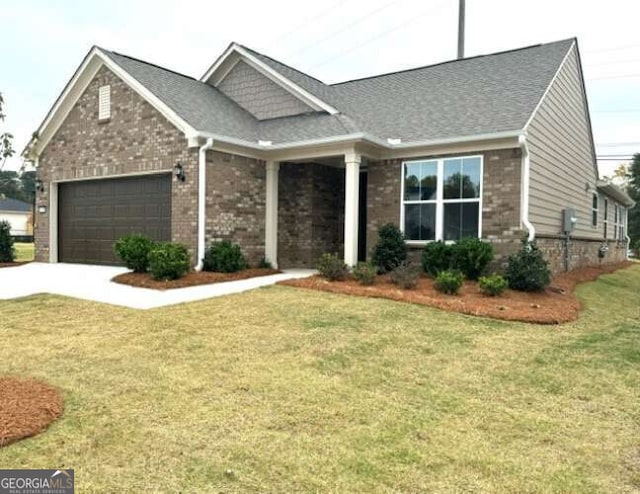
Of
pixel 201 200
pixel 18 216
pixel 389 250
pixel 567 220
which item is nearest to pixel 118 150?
pixel 201 200

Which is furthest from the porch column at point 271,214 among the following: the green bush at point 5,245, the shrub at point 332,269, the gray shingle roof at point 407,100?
the green bush at point 5,245

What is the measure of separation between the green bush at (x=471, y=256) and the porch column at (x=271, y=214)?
4.94m

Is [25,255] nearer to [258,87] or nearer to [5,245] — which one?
[5,245]

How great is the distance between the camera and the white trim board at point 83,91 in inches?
471

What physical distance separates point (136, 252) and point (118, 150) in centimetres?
388

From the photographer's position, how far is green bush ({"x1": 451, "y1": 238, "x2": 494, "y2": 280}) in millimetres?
10391

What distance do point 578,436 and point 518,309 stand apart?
15.9ft

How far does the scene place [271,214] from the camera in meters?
13.2

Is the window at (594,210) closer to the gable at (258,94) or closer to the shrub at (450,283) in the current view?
the gable at (258,94)

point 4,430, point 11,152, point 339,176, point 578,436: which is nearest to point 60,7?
point 339,176

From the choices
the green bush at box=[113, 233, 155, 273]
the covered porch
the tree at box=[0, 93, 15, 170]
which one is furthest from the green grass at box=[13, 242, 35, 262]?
the tree at box=[0, 93, 15, 170]

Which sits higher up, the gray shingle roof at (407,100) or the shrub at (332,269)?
the gray shingle roof at (407,100)

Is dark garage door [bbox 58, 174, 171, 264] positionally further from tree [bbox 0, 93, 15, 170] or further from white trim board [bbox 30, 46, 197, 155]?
tree [bbox 0, 93, 15, 170]

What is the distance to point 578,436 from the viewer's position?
3.66m
